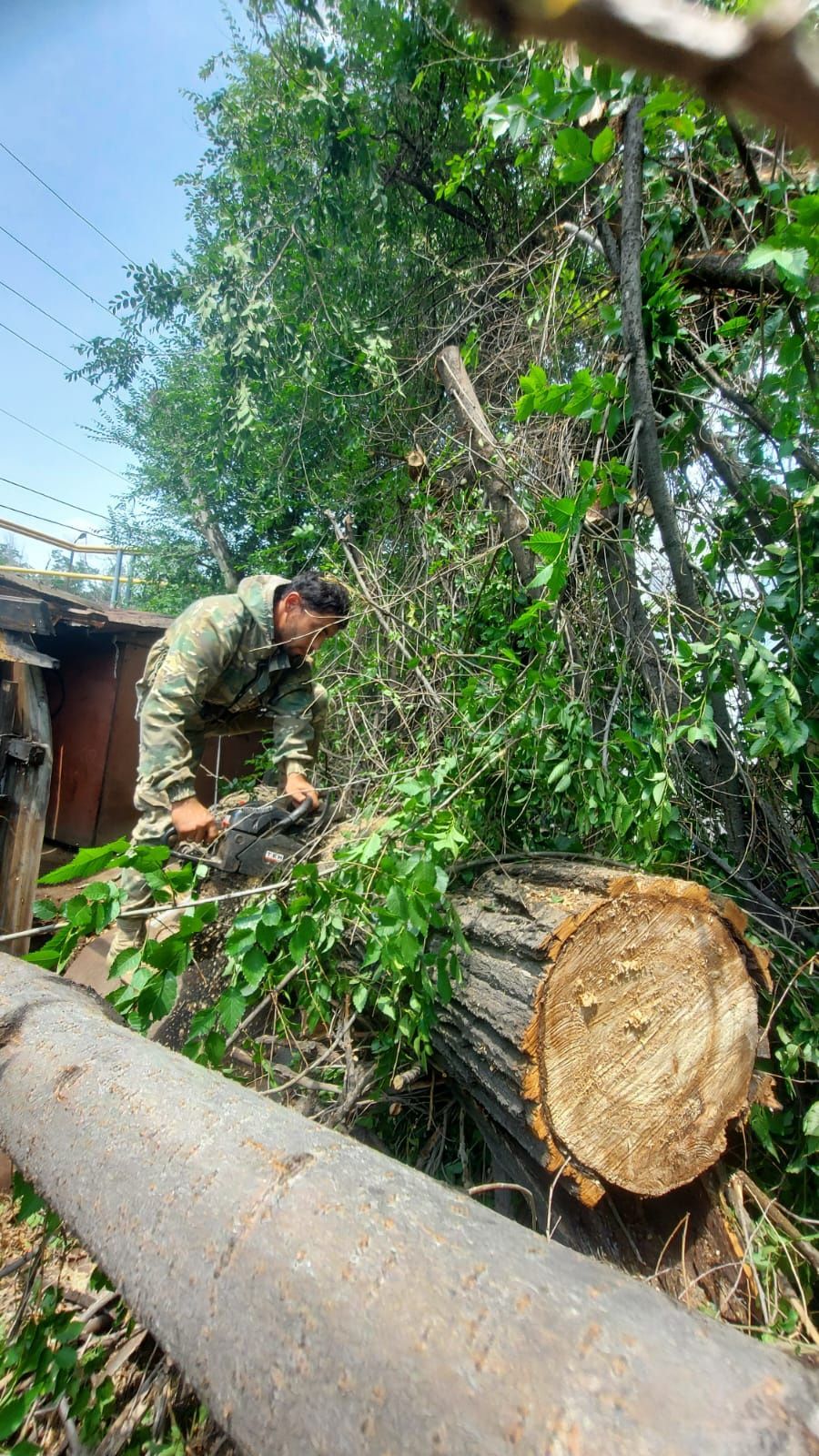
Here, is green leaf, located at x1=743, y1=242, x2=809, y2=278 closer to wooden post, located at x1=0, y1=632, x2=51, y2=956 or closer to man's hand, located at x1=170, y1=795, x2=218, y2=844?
man's hand, located at x1=170, y1=795, x2=218, y2=844

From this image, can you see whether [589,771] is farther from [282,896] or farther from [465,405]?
[465,405]

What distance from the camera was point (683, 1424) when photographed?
559 millimetres

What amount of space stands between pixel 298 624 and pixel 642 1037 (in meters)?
2.22

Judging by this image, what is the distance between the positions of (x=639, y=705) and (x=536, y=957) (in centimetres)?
111

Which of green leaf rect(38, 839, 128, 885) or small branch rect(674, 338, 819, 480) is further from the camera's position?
small branch rect(674, 338, 819, 480)

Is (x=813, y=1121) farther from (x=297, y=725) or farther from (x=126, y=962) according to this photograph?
(x=297, y=725)

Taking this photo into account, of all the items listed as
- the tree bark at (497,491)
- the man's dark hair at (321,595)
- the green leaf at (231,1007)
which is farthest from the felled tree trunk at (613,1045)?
the man's dark hair at (321,595)

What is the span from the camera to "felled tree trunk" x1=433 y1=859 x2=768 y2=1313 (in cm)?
157

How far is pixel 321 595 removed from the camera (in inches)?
126

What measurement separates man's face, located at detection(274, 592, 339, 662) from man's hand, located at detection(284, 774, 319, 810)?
0.60 meters

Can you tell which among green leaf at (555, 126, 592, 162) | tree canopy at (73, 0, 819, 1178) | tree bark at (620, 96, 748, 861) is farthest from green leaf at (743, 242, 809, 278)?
tree bark at (620, 96, 748, 861)

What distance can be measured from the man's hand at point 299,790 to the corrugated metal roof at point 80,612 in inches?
104

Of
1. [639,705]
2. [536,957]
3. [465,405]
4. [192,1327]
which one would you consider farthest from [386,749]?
[192,1327]

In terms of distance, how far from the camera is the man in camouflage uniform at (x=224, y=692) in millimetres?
2891
